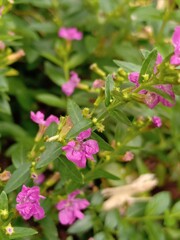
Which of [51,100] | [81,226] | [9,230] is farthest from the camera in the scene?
[51,100]

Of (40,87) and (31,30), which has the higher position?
(31,30)

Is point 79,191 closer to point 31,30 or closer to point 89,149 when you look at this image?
point 89,149

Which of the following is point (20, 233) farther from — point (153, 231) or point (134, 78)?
point (153, 231)

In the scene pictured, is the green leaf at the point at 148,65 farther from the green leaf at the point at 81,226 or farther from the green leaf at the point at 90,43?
the green leaf at the point at 90,43

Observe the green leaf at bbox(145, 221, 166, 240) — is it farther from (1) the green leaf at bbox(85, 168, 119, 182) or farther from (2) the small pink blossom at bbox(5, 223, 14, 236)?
(2) the small pink blossom at bbox(5, 223, 14, 236)

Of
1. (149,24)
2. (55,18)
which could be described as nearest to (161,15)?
(149,24)

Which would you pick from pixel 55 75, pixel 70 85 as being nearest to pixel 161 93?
pixel 70 85

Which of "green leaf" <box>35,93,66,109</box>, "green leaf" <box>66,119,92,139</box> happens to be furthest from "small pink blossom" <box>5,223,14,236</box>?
"green leaf" <box>35,93,66,109</box>
